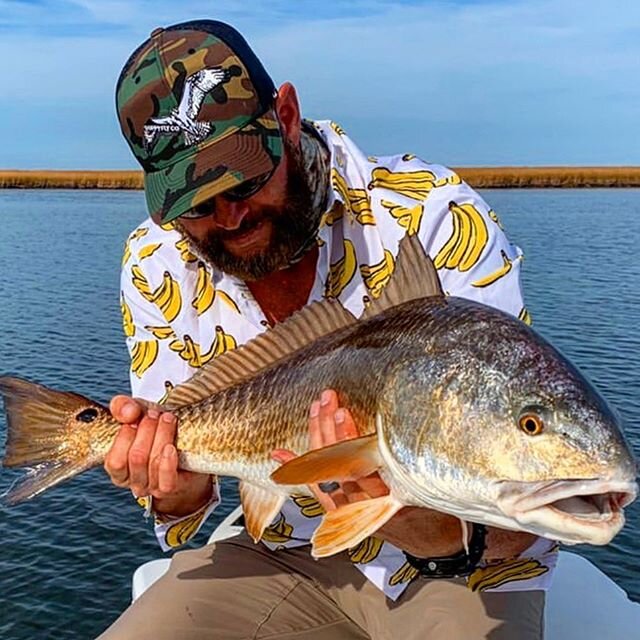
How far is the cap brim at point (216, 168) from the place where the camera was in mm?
3029

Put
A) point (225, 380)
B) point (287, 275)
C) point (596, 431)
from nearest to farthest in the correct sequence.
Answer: point (596, 431) → point (225, 380) → point (287, 275)

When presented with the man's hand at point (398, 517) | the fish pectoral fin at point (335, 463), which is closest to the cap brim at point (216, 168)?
the man's hand at point (398, 517)

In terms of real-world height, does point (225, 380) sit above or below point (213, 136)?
below

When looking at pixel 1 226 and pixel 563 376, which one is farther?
pixel 1 226

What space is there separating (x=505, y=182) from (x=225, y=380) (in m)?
69.1

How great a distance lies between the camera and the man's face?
3.16 meters

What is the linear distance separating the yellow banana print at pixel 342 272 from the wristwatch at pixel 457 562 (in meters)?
0.95

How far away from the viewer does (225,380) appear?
2.96 metres

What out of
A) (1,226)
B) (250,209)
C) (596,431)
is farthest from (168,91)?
(1,226)

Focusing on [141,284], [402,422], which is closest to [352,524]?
[402,422]

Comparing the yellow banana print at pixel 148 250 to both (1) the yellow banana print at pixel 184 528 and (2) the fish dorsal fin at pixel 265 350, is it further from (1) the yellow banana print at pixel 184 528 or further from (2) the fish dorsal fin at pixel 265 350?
(1) the yellow banana print at pixel 184 528

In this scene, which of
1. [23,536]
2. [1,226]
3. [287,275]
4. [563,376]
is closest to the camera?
[563,376]

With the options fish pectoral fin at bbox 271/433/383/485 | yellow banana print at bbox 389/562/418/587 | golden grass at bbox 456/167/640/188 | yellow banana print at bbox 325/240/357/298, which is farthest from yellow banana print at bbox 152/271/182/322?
golden grass at bbox 456/167/640/188

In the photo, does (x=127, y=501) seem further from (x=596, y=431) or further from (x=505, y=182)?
(x=505, y=182)
